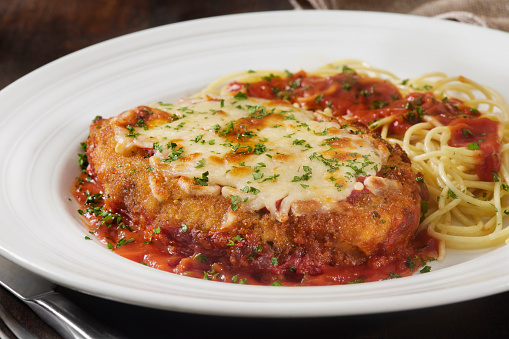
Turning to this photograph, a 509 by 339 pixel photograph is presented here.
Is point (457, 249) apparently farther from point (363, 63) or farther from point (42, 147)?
point (42, 147)

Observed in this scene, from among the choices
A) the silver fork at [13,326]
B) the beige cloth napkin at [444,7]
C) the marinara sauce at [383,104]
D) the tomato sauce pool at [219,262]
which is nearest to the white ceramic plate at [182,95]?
the tomato sauce pool at [219,262]

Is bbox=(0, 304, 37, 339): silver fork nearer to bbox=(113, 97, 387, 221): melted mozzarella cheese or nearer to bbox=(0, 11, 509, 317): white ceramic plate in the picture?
bbox=(0, 11, 509, 317): white ceramic plate

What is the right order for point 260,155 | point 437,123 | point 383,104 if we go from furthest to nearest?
point 383,104
point 437,123
point 260,155

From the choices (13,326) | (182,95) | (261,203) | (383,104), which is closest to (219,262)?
(261,203)

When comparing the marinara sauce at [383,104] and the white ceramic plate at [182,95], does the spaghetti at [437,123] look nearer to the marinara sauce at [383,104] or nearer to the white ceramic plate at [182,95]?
the marinara sauce at [383,104]

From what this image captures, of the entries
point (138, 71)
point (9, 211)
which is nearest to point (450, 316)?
point (9, 211)

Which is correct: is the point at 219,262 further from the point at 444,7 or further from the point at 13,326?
the point at 444,7
